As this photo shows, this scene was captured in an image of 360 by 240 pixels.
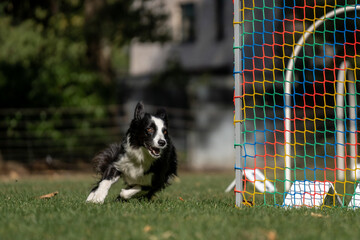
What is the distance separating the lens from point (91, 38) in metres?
14.6

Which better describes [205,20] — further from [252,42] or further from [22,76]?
[252,42]

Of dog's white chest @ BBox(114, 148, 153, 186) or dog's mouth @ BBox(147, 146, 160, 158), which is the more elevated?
dog's mouth @ BBox(147, 146, 160, 158)

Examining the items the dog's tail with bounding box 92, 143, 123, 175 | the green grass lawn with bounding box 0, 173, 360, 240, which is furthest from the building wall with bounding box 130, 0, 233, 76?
the green grass lawn with bounding box 0, 173, 360, 240

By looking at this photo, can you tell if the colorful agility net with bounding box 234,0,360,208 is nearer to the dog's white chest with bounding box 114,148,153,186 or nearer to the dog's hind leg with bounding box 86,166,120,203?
the dog's white chest with bounding box 114,148,153,186

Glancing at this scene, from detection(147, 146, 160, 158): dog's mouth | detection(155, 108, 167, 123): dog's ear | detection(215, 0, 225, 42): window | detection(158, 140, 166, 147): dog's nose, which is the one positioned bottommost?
detection(147, 146, 160, 158): dog's mouth

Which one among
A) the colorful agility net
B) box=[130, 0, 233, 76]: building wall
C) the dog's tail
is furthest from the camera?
box=[130, 0, 233, 76]: building wall

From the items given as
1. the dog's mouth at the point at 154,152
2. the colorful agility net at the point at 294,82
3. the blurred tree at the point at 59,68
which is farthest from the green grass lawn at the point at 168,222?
the blurred tree at the point at 59,68

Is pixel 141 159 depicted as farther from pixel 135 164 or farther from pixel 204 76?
pixel 204 76

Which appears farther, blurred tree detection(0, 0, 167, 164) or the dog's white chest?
blurred tree detection(0, 0, 167, 164)

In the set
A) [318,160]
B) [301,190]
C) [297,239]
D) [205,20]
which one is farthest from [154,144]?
[205,20]

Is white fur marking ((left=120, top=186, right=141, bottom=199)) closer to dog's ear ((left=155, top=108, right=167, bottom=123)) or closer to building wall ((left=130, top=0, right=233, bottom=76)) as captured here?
dog's ear ((left=155, top=108, right=167, bottom=123))

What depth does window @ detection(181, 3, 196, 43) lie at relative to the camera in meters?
21.2

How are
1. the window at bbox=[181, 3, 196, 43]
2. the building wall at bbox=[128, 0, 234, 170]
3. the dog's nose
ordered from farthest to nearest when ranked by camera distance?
the window at bbox=[181, 3, 196, 43] → the building wall at bbox=[128, 0, 234, 170] → the dog's nose

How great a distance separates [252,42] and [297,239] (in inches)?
125
